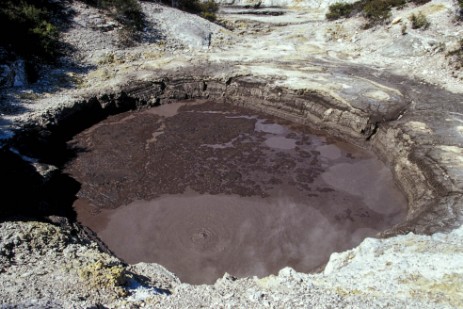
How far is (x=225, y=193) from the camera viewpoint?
15.1 meters

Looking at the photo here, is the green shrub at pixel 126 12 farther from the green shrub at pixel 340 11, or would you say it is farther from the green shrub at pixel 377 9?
the green shrub at pixel 377 9

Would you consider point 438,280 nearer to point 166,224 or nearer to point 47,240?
point 166,224

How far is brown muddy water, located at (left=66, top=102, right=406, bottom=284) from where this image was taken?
12445 mm

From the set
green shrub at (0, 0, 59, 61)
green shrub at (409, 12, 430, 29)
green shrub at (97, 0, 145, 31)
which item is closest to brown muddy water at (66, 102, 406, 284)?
green shrub at (0, 0, 59, 61)

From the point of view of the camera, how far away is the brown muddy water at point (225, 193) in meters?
12.4

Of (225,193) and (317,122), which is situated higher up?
(317,122)

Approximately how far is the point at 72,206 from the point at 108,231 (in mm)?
2196

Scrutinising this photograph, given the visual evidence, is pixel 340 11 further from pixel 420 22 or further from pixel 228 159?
pixel 228 159

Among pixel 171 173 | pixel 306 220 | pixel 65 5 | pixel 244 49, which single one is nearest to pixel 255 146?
pixel 171 173

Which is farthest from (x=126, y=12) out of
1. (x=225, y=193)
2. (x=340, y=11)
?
(x=225, y=193)

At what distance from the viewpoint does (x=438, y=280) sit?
29.1 ft

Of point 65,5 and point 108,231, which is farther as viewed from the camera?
point 65,5

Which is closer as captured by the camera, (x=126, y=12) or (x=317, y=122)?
(x=317, y=122)

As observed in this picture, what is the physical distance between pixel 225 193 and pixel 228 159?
2.48 metres
